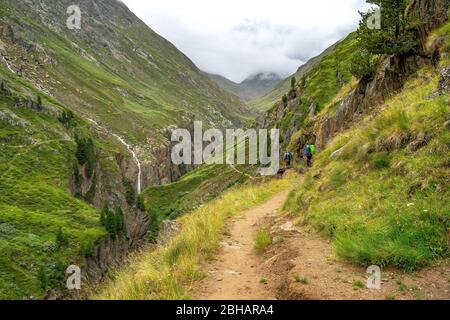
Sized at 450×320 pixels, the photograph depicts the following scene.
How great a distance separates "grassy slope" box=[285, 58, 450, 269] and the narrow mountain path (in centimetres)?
261

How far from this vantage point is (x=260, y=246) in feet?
49.1

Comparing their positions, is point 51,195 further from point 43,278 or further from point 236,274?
point 236,274

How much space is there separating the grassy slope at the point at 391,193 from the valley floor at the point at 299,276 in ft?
1.73

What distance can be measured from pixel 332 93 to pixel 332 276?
5905 centimetres

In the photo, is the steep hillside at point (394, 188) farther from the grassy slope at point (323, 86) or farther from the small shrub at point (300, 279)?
the grassy slope at point (323, 86)

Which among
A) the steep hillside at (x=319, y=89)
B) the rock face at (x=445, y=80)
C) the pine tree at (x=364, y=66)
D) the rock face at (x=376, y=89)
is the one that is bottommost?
the rock face at (x=445, y=80)

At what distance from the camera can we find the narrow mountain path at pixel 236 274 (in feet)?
33.6

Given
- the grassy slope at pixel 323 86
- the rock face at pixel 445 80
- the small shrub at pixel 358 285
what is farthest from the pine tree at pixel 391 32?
the grassy slope at pixel 323 86

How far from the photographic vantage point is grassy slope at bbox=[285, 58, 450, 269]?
35.1ft

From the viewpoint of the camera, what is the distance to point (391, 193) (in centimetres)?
1348

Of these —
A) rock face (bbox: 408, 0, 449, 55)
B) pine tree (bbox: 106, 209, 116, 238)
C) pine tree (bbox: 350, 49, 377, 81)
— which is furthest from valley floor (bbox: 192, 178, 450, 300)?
pine tree (bbox: 106, 209, 116, 238)

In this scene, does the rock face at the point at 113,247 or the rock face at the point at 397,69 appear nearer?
the rock face at the point at 397,69

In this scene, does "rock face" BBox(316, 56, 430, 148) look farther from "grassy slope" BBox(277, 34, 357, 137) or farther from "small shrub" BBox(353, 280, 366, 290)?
"grassy slope" BBox(277, 34, 357, 137)
